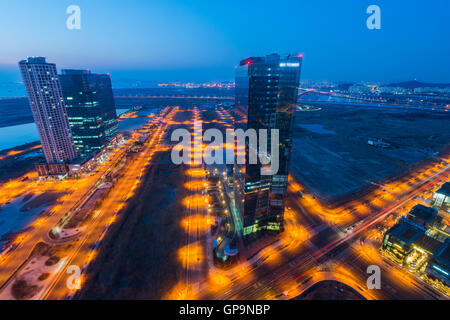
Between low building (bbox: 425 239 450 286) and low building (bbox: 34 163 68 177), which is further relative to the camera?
low building (bbox: 34 163 68 177)

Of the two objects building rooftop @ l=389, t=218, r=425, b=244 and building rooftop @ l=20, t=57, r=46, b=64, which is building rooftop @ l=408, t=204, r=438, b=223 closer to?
building rooftop @ l=389, t=218, r=425, b=244

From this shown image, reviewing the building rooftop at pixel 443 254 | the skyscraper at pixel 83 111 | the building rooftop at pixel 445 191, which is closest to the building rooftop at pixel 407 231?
the building rooftop at pixel 443 254

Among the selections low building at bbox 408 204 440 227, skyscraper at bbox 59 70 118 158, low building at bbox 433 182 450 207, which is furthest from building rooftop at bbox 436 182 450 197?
skyscraper at bbox 59 70 118 158

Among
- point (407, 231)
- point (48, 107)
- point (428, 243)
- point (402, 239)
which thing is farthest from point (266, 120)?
point (48, 107)

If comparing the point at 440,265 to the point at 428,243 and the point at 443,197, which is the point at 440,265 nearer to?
the point at 428,243

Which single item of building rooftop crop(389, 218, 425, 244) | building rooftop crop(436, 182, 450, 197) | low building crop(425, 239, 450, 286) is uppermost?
building rooftop crop(436, 182, 450, 197)
